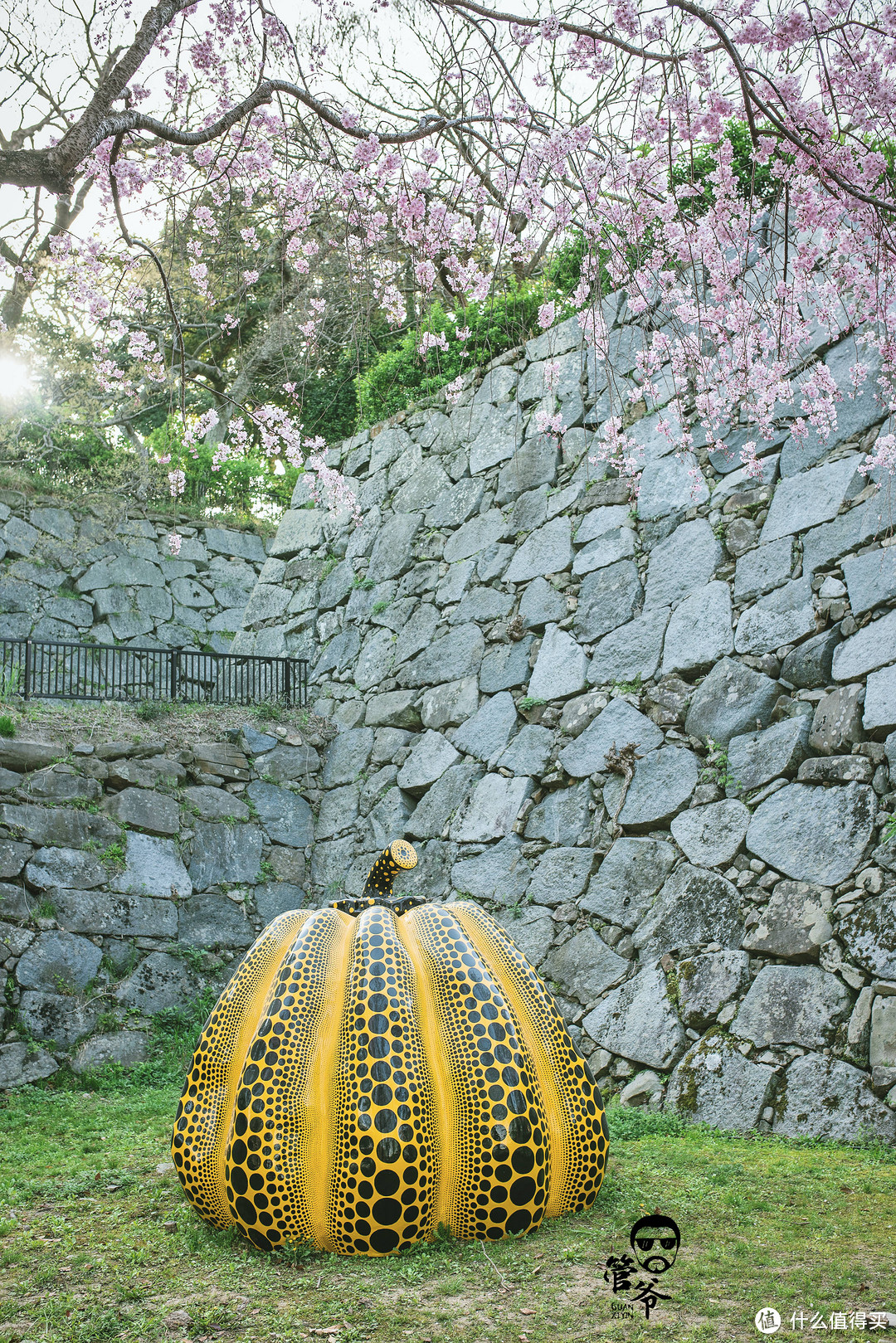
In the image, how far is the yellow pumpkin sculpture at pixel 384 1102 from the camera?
2.74m

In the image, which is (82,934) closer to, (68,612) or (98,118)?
(98,118)

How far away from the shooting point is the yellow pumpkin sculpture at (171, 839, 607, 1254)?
8.98 ft

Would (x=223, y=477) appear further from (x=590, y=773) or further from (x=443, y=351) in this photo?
(x=590, y=773)

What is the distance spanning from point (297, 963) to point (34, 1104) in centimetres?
377

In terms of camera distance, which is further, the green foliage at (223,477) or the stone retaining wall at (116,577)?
the green foliage at (223,477)

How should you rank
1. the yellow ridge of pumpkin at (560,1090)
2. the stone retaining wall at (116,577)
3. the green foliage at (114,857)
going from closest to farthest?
the yellow ridge of pumpkin at (560,1090), the green foliage at (114,857), the stone retaining wall at (116,577)

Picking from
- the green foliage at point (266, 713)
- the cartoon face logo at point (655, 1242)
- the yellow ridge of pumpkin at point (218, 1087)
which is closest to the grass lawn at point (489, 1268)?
the cartoon face logo at point (655, 1242)

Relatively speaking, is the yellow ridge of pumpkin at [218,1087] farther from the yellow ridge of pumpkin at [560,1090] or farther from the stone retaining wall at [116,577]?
the stone retaining wall at [116,577]

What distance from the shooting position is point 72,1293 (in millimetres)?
2656

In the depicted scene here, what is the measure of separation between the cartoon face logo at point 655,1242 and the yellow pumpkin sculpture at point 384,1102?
0.80 feet

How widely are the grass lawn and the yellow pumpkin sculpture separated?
0.44 ft

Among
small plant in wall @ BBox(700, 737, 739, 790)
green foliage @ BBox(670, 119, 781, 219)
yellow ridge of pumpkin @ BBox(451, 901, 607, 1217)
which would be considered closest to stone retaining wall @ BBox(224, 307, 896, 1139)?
small plant in wall @ BBox(700, 737, 739, 790)

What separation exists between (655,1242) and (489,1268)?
0.52m

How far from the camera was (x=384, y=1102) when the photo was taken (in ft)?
8.97
